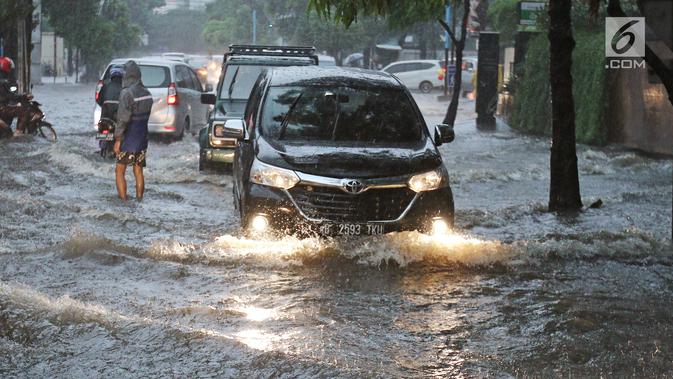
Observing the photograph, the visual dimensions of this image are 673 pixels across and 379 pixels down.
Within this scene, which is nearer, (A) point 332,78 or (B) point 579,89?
(A) point 332,78

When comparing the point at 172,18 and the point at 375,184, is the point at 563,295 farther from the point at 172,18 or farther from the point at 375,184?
the point at 172,18

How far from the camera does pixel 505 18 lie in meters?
37.4

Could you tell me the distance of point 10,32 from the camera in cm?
2628

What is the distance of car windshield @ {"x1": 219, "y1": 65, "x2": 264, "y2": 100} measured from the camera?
16.2m

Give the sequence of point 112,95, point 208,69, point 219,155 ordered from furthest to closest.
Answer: point 208,69 < point 112,95 < point 219,155

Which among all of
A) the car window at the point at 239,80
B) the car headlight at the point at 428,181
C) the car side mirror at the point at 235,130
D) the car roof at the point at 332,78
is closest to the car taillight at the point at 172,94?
the car window at the point at 239,80

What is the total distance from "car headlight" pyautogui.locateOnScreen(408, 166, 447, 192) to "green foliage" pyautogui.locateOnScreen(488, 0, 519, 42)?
90.3 feet

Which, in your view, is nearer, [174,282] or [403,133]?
[174,282]

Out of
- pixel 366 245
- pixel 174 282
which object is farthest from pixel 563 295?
pixel 174 282

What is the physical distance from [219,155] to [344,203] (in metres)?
7.03

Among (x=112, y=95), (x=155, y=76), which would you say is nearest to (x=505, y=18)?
(x=155, y=76)

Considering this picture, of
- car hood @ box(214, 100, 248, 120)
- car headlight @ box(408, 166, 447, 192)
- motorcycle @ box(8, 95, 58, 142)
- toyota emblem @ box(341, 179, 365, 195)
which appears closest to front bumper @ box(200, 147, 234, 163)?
car hood @ box(214, 100, 248, 120)

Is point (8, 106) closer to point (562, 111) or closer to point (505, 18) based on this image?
point (562, 111)

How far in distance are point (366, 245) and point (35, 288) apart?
2598 millimetres
